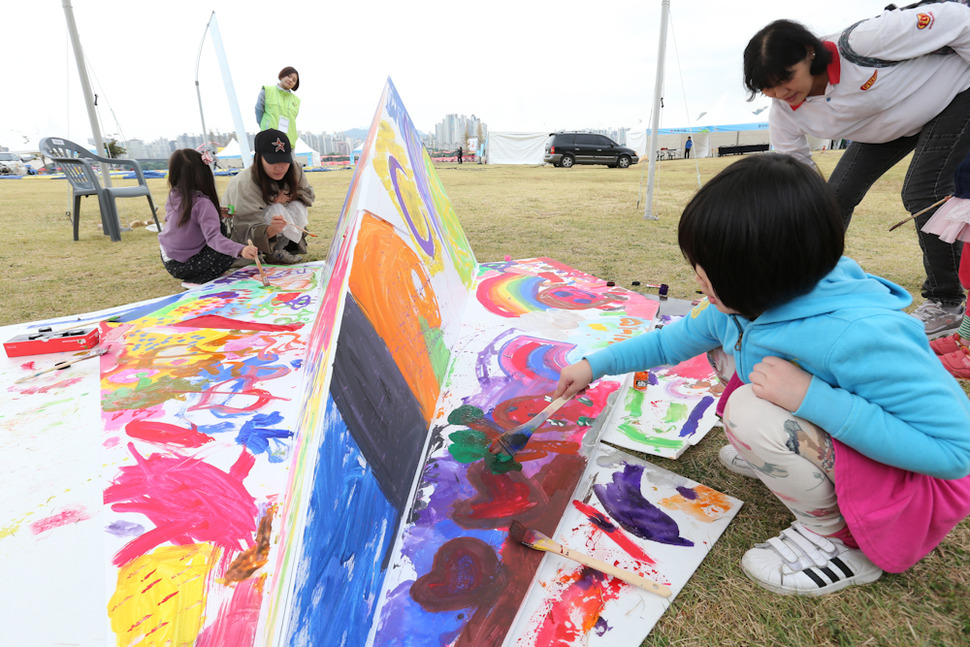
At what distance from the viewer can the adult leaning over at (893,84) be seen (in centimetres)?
196

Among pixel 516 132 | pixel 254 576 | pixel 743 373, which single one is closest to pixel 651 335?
pixel 743 373

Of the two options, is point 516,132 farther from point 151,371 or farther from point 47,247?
point 151,371

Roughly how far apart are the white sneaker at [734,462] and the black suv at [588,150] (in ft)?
59.7

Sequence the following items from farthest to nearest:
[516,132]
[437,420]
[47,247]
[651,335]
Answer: [516,132] < [47,247] < [437,420] < [651,335]

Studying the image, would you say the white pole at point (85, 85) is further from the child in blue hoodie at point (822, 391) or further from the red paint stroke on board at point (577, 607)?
the red paint stroke on board at point (577, 607)

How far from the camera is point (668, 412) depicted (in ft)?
5.77

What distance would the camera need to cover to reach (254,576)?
1128mm

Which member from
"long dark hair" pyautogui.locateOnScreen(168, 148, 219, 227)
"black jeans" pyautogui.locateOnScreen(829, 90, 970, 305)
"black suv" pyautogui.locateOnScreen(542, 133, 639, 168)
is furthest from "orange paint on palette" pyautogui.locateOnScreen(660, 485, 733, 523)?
"black suv" pyautogui.locateOnScreen(542, 133, 639, 168)

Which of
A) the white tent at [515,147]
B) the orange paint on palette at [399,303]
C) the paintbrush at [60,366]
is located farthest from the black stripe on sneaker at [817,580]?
the white tent at [515,147]

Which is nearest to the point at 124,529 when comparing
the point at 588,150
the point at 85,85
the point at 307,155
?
the point at 85,85

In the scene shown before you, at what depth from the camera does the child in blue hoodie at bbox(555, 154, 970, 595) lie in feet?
2.96

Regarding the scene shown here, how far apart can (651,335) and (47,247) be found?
229 inches

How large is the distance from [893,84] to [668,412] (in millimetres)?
1664

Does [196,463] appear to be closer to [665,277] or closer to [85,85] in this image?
[665,277]
